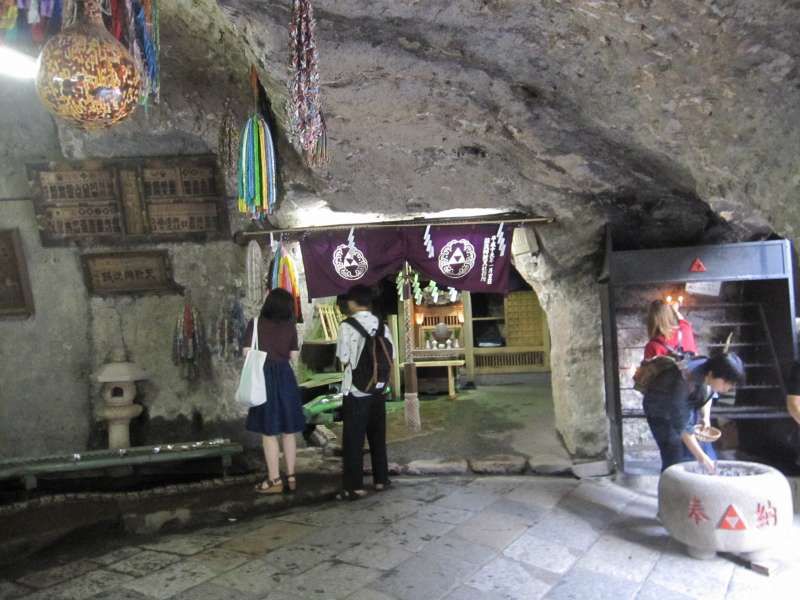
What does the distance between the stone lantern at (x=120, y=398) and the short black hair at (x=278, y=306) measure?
2237 millimetres

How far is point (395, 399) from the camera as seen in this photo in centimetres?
1134

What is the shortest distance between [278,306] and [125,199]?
2686 mm

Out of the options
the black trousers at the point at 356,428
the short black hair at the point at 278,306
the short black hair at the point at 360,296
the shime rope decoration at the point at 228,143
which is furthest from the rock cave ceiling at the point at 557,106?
the black trousers at the point at 356,428

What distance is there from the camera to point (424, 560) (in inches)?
178

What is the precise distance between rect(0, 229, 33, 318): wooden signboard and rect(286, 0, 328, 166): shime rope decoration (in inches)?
178

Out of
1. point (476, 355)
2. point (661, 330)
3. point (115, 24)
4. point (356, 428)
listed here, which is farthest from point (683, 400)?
point (476, 355)

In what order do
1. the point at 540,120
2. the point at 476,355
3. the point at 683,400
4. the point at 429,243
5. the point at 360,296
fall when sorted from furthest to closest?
the point at 476,355
the point at 429,243
the point at 360,296
the point at 540,120
the point at 683,400

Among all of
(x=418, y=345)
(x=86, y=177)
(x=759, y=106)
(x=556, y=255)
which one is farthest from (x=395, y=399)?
(x=759, y=106)

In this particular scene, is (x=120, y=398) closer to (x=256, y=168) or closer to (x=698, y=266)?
(x=256, y=168)

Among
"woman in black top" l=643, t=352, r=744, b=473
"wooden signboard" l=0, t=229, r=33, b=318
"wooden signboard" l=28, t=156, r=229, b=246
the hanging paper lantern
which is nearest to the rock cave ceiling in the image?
the hanging paper lantern

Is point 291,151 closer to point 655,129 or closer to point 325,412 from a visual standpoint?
point 655,129

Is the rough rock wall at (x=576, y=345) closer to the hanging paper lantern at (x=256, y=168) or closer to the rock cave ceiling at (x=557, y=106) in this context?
the rock cave ceiling at (x=557, y=106)

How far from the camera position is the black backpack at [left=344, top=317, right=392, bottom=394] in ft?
19.3

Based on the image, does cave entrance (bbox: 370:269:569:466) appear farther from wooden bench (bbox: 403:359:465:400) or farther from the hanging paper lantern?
the hanging paper lantern
